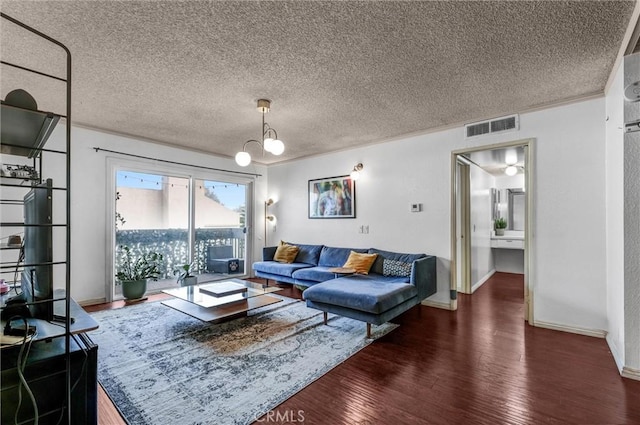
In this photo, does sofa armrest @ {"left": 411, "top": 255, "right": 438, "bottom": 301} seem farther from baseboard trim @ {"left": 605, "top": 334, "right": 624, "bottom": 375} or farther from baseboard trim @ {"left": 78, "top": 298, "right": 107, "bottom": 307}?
baseboard trim @ {"left": 78, "top": 298, "right": 107, "bottom": 307}

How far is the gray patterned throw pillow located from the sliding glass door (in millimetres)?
3208

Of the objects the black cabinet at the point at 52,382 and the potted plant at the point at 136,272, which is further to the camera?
the potted plant at the point at 136,272

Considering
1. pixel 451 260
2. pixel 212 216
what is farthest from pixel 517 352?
pixel 212 216

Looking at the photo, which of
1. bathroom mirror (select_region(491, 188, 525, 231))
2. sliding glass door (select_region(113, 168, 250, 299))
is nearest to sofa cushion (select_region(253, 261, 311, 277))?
sliding glass door (select_region(113, 168, 250, 299))

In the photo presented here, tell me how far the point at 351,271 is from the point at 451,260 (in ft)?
4.40

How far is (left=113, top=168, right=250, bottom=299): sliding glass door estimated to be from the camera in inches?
183

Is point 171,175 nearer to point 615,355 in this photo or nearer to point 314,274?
point 314,274

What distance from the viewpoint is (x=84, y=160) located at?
13.5ft

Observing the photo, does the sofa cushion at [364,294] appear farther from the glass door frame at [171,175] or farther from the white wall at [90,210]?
the white wall at [90,210]

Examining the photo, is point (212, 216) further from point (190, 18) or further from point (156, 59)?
point (190, 18)

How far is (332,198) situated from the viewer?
5352 mm

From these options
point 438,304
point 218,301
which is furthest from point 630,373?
point 218,301

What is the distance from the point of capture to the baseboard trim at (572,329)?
2.97 m

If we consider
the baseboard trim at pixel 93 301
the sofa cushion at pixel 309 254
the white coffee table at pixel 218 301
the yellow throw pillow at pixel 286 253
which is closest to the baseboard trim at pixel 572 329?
the white coffee table at pixel 218 301
